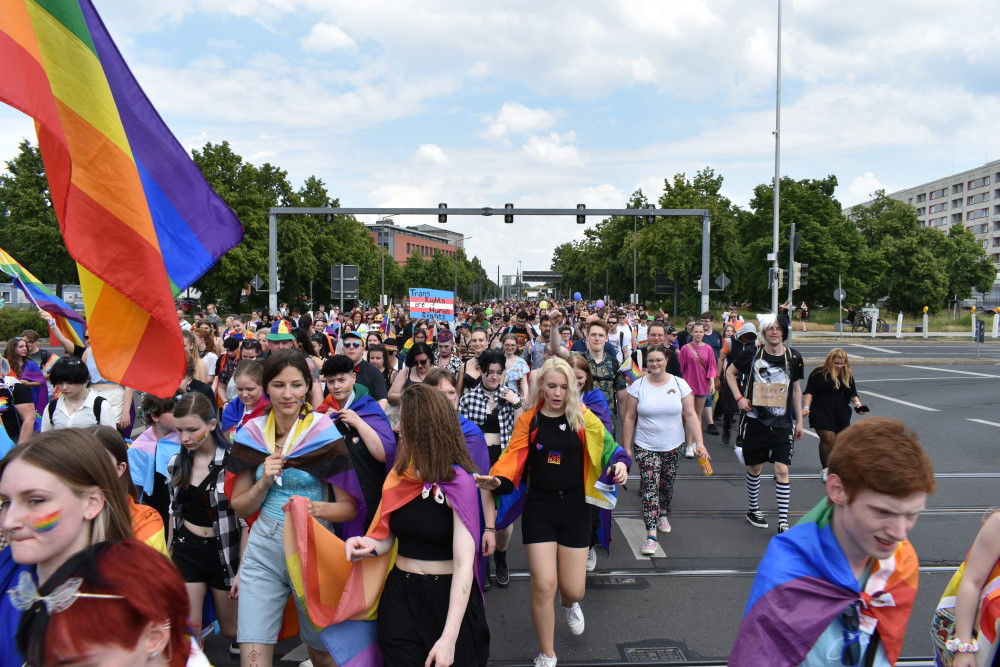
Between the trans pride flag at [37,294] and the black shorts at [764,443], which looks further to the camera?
the trans pride flag at [37,294]

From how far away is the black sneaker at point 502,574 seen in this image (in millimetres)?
5375

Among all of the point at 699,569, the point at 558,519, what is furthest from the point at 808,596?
the point at 699,569

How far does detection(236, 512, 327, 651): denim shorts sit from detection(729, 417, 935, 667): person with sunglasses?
215cm

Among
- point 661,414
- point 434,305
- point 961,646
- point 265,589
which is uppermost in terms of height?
point 434,305

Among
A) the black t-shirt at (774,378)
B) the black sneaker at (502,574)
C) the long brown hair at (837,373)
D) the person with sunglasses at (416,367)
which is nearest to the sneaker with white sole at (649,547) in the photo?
the black sneaker at (502,574)

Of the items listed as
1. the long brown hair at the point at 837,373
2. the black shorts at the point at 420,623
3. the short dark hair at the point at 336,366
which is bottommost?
the black shorts at the point at 420,623

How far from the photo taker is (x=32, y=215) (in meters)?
37.0

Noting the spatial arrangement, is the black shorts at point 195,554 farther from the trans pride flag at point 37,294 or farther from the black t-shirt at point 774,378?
the trans pride flag at point 37,294

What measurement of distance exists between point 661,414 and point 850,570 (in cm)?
416

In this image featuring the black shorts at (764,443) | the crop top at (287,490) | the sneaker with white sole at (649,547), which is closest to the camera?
the crop top at (287,490)

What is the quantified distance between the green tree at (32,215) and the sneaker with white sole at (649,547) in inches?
1472

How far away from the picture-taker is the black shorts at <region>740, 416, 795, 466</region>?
6539mm

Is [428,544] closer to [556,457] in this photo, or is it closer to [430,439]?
[430,439]

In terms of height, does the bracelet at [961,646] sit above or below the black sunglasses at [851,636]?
below
